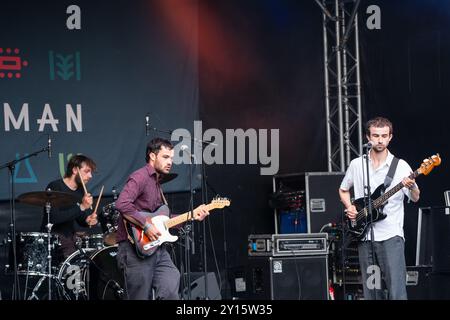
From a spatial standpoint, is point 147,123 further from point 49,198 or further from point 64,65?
point 49,198

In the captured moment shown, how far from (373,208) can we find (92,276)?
366 centimetres

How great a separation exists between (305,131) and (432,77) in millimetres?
1878

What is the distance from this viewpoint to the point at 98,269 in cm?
1039

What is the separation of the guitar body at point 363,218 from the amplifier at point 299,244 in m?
1.83

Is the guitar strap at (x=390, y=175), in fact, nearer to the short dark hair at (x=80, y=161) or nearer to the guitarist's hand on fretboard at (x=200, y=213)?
the guitarist's hand on fretboard at (x=200, y=213)

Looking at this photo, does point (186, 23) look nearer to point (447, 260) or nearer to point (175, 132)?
point (175, 132)

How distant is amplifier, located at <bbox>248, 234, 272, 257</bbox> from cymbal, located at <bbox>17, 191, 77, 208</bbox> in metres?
2.21

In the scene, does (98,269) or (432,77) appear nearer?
(98,269)

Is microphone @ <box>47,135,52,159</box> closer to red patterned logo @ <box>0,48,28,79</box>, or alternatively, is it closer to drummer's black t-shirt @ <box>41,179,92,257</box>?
drummer's black t-shirt @ <box>41,179,92,257</box>

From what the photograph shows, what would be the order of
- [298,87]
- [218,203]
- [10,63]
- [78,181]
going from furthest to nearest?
[298,87] → [10,63] → [78,181] → [218,203]

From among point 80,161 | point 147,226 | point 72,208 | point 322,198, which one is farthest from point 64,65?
point 147,226

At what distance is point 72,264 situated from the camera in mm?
10523
